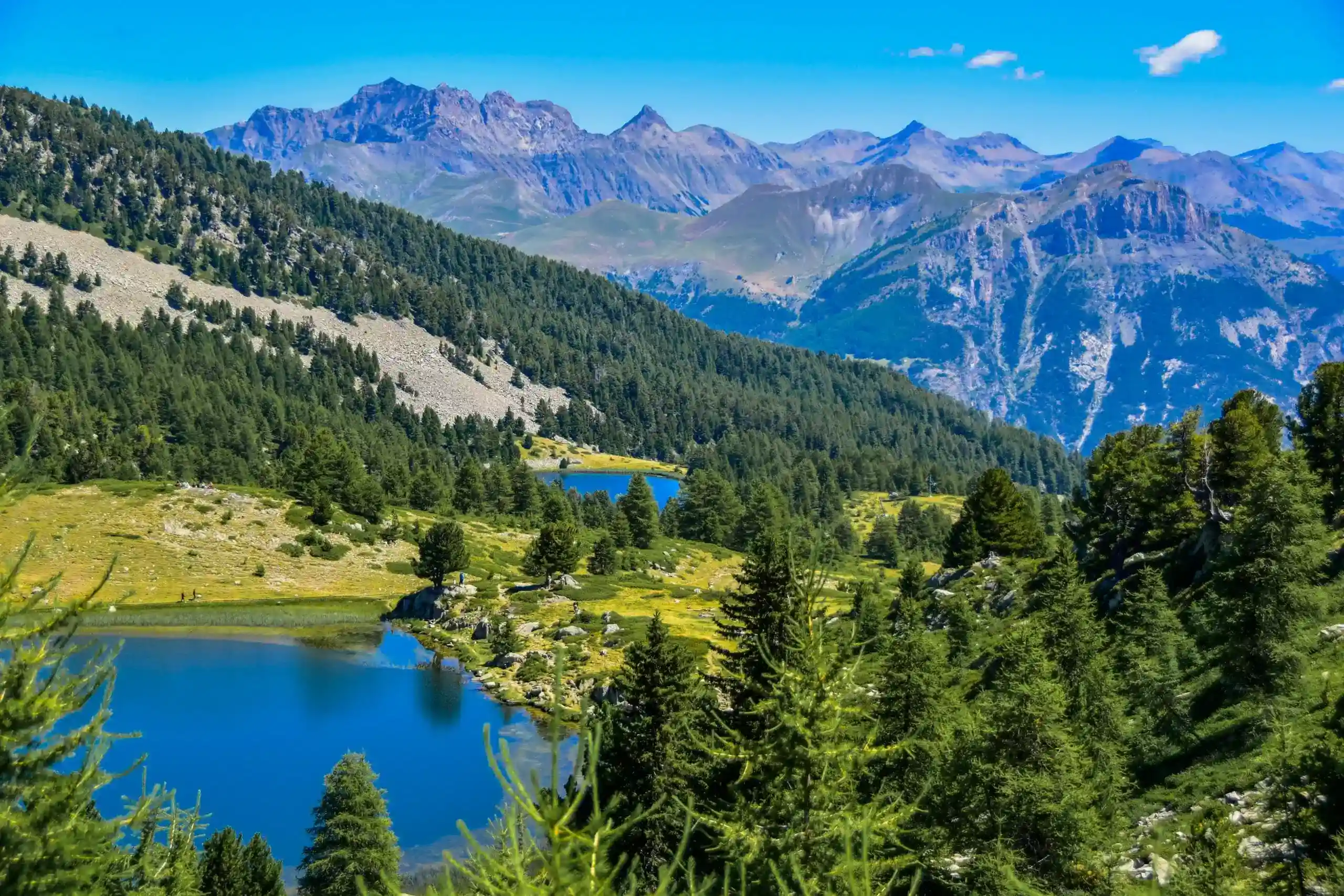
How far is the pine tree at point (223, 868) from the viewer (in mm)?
31562

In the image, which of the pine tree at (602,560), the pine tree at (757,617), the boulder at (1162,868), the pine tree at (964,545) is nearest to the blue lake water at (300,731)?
the pine tree at (757,617)

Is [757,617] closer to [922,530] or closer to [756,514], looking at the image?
[756,514]

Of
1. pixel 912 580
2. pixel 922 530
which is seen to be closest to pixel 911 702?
pixel 912 580

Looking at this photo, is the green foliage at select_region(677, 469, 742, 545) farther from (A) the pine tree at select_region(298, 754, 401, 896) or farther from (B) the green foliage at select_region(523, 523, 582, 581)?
(A) the pine tree at select_region(298, 754, 401, 896)

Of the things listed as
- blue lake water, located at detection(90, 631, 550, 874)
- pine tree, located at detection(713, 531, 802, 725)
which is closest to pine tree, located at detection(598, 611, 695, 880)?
pine tree, located at detection(713, 531, 802, 725)

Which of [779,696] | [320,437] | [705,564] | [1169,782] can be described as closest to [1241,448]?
[1169,782]

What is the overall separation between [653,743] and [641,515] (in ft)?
327

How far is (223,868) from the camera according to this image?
31938mm

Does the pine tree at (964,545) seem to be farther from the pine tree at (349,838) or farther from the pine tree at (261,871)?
the pine tree at (261,871)

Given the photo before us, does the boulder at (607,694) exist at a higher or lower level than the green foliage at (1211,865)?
lower

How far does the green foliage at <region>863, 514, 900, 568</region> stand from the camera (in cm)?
14500

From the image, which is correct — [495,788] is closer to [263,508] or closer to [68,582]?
[68,582]

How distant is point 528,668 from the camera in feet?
262

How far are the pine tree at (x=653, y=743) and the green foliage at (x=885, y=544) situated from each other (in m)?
112
